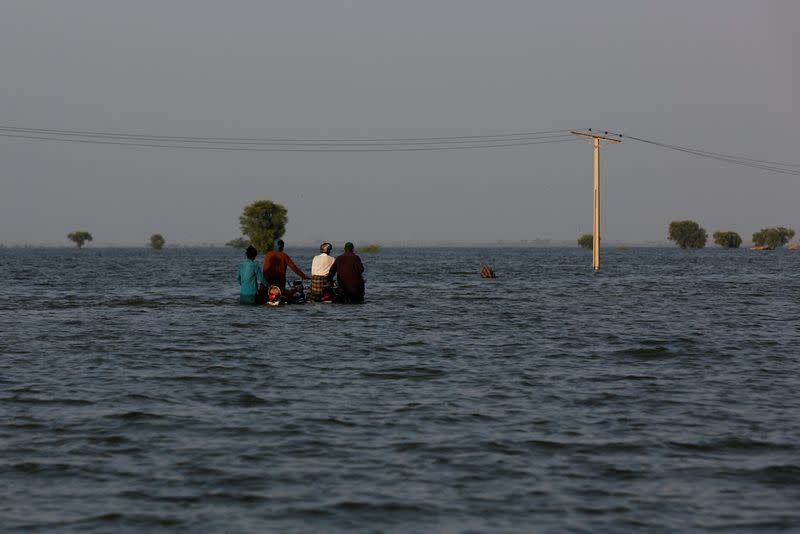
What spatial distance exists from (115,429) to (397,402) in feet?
12.8

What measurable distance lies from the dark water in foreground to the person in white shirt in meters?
6.87

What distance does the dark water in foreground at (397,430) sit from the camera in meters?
8.01

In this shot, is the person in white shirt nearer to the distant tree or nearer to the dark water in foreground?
the dark water in foreground

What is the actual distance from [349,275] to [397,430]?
20.5 m

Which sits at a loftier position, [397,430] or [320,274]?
[320,274]

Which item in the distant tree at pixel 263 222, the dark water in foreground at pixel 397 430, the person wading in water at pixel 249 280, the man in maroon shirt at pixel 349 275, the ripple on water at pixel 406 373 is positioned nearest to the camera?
the dark water in foreground at pixel 397 430

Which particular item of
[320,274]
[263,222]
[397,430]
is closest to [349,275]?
[320,274]

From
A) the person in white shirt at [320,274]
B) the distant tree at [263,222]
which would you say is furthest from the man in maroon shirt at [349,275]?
the distant tree at [263,222]

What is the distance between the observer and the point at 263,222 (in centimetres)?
18525

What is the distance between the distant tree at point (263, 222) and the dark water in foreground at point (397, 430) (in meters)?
161

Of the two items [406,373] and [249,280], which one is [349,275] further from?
[406,373]

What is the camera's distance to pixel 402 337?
2298cm

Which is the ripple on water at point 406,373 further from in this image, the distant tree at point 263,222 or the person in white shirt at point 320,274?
the distant tree at point 263,222

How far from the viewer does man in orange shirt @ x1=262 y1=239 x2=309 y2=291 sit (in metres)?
30.0
